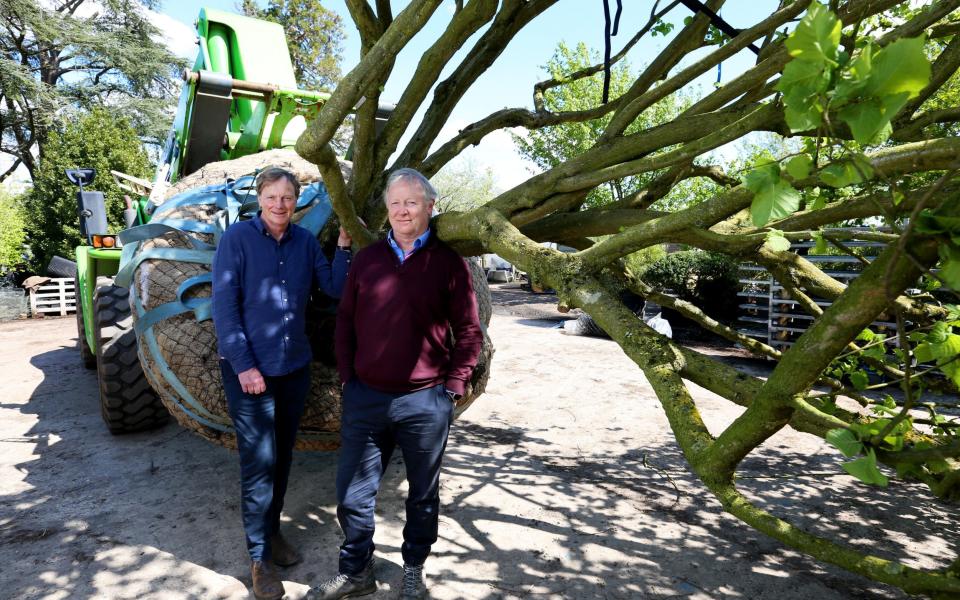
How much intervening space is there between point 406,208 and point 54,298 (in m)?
14.6

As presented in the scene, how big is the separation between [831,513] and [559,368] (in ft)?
14.6

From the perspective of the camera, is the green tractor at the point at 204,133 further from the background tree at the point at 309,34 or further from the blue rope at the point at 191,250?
the background tree at the point at 309,34

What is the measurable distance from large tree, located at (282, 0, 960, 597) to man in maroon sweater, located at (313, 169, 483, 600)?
231mm

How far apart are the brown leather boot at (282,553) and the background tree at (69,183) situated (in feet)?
54.2

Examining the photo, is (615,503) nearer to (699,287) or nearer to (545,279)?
(545,279)

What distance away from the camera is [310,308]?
10.4ft

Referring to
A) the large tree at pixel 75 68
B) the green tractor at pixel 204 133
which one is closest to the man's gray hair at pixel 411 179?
the green tractor at pixel 204 133

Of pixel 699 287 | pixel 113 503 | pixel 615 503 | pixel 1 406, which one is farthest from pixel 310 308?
pixel 699 287

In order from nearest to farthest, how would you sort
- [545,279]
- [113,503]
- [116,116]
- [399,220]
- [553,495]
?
[545,279] < [399,220] < [113,503] < [553,495] < [116,116]

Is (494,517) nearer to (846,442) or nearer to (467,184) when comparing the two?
(846,442)

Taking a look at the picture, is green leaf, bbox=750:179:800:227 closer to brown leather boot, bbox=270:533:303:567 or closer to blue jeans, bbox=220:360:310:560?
blue jeans, bbox=220:360:310:560

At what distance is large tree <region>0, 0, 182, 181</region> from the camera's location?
19609 mm

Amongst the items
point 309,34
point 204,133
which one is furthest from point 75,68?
point 204,133

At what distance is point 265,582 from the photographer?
256 centimetres
